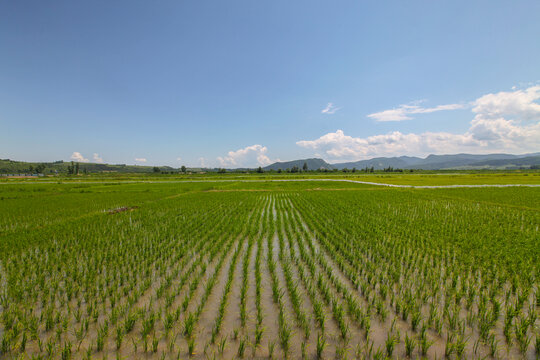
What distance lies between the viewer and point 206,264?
688 cm

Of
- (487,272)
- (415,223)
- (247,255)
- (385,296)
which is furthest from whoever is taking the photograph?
(415,223)

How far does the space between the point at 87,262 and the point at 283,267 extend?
20.9 ft

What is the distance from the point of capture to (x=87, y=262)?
22.0 ft

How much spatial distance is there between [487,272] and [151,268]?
9985 mm

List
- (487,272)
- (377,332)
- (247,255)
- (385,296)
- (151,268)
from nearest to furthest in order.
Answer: (377,332) < (385,296) < (487,272) < (151,268) < (247,255)

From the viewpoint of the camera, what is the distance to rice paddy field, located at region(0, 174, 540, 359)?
352 cm

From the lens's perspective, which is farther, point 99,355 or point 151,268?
point 151,268

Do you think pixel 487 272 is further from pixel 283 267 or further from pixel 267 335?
pixel 267 335

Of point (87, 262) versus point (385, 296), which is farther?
point (87, 262)

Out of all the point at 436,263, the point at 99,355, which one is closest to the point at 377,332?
the point at 436,263

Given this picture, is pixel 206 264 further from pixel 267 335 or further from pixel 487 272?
pixel 487 272

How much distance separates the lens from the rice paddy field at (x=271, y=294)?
11.5 ft

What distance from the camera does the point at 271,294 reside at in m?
5.20

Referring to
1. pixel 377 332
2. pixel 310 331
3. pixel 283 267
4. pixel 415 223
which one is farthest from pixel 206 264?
pixel 415 223
